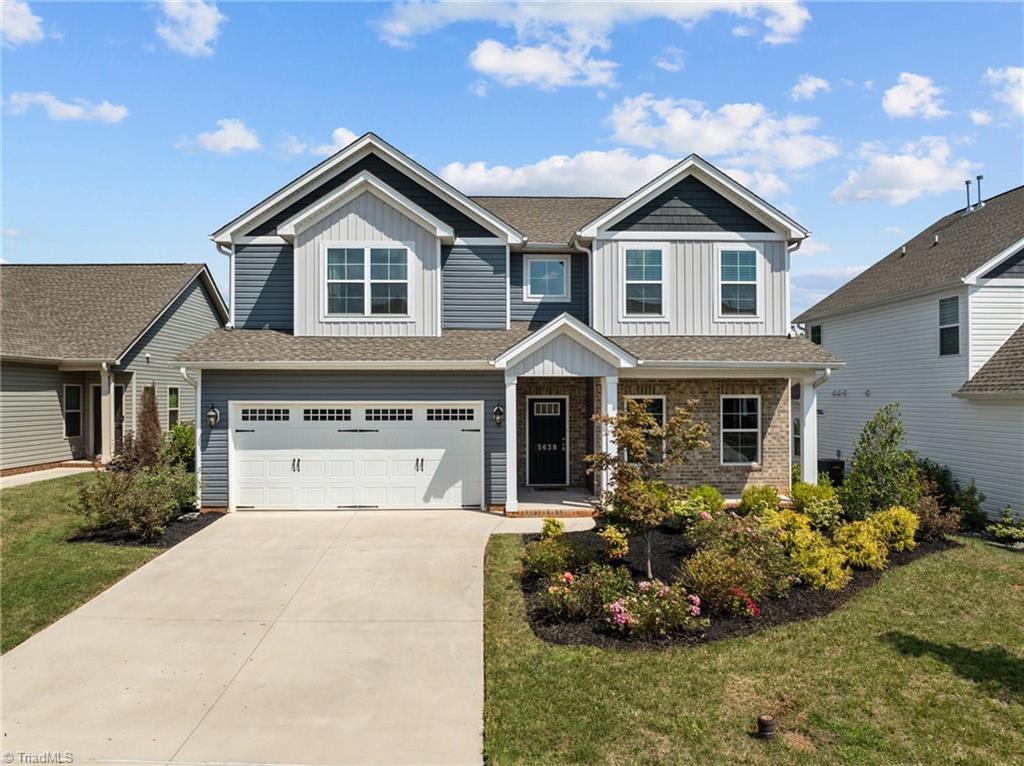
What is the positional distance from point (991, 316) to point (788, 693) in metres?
13.3

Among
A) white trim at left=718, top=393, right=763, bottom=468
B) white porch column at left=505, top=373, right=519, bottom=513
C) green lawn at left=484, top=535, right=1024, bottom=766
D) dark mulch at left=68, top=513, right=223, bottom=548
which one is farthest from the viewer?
white trim at left=718, top=393, right=763, bottom=468

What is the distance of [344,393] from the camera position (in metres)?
14.1

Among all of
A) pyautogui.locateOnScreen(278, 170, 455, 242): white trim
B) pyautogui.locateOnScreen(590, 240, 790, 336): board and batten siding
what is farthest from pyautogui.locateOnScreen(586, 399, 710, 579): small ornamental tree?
pyautogui.locateOnScreen(278, 170, 455, 242): white trim

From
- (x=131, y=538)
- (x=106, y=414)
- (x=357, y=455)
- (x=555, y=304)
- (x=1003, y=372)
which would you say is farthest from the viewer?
(x=106, y=414)

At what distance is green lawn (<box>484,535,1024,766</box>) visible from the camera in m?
5.48

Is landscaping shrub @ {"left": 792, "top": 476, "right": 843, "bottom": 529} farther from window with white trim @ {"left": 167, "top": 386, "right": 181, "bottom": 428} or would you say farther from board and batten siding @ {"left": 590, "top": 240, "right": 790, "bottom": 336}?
window with white trim @ {"left": 167, "top": 386, "right": 181, "bottom": 428}

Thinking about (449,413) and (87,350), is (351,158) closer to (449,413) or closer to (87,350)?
(449,413)

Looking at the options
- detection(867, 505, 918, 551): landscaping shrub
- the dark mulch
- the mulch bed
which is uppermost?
detection(867, 505, 918, 551): landscaping shrub

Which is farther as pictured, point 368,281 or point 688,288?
point 688,288

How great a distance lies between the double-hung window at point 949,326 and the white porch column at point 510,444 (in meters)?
11.0

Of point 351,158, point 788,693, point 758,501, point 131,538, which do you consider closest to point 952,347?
point 758,501

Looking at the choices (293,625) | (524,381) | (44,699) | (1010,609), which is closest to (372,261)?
(524,381)

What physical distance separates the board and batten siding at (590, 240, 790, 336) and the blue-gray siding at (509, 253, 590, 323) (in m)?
0.77

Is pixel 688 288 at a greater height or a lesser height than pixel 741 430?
greater
